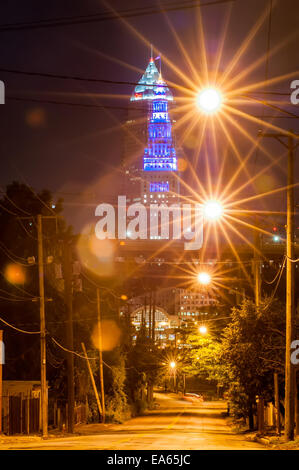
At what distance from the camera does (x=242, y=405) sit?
34031mm

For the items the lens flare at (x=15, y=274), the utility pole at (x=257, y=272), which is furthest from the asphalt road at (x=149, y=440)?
the lens flare at (x=15, y=274)

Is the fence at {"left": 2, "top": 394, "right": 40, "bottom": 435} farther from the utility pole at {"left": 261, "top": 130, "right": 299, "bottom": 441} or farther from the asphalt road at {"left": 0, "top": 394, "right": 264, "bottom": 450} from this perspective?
the utility pole at {"left": 261, "top": 130, "right": 299, "bottom": 441}

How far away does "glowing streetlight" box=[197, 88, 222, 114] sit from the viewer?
16047 millimetres

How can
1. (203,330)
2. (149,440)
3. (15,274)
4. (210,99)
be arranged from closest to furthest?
(210,99)
(149,440)
(15,274)
(203,330)

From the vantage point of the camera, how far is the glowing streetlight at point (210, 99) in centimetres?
1605

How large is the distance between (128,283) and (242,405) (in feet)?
239

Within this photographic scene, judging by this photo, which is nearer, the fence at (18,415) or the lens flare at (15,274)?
the fence at (18,415)

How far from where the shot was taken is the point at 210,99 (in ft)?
53.0

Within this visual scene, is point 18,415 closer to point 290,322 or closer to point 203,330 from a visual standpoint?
point 290,322

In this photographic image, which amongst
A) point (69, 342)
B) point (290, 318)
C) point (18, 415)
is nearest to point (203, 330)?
point (69, 342)

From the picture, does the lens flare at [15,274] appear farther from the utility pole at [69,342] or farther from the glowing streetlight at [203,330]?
the glowing streetlight at [203,330]

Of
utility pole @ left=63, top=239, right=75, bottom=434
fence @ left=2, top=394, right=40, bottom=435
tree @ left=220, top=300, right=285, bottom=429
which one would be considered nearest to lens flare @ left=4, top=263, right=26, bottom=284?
utility pole @ left=63, top=239, right=75, bottom=434

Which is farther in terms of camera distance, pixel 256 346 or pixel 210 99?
pixel 256 346
